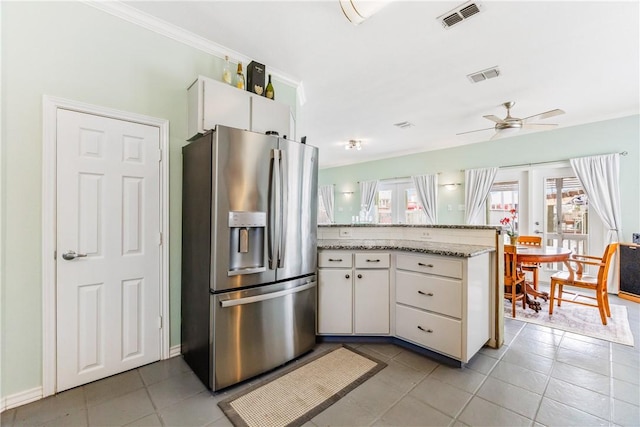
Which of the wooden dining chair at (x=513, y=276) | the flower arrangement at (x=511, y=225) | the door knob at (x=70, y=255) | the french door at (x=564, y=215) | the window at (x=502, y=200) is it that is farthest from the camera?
the window at (x=502, y=200)

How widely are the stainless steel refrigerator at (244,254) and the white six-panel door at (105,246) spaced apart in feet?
0.89

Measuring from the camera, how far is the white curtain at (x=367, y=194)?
7.53 meters

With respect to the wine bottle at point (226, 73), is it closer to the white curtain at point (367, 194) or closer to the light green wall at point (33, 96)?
the light green wall at point (33, 96)

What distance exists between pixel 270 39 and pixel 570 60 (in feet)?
9.90

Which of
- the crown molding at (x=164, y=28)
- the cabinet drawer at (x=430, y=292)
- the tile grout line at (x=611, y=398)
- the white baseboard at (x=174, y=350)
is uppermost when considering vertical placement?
the crown molding at (x=164, y=28)

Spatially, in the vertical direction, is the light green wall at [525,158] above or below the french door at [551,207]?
above

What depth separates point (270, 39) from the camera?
240cm

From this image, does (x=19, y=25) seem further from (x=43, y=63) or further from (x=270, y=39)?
(x=270, y=39)

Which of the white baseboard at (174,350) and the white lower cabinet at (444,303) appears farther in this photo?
the white baseboard at (174,350)

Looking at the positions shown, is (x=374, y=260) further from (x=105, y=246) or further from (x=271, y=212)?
(x=105, y=246)

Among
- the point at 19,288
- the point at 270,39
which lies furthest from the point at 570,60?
the point at 19,288

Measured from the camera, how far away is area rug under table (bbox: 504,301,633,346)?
274 centimetres

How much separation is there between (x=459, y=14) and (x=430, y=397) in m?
2.83

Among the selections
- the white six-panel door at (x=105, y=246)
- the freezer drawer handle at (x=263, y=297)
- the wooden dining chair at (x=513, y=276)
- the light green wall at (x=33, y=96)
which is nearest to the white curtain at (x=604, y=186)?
the wooden dining chair at (x=513, y=276)
